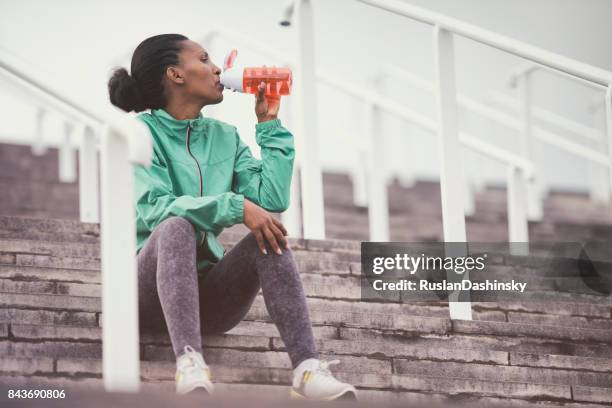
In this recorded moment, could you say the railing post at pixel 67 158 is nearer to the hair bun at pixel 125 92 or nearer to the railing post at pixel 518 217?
the railing post at pixel 518 217

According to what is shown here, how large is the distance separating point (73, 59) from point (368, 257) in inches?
146

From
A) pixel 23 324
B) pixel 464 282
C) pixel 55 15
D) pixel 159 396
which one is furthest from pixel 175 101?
pixel 55 15

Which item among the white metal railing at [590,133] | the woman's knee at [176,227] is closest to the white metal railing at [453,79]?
the woman's knee at [176,227]

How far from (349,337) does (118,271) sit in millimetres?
1392

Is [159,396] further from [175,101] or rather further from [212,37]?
[212,37]

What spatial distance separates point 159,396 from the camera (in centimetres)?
309

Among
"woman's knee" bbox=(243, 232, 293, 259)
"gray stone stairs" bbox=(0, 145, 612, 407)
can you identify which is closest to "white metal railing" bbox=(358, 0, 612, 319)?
"gray stone stairs" bbox=(0, 145, 612, 407)

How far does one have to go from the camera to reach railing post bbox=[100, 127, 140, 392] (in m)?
3.20

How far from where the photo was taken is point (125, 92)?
452 centimetres

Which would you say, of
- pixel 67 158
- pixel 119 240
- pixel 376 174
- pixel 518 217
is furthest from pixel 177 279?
pixel 67 158

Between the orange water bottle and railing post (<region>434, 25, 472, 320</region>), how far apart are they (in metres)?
0.80

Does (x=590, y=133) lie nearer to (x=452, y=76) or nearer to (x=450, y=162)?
(x=452, y=76)

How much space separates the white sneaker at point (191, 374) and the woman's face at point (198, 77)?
1012 mm

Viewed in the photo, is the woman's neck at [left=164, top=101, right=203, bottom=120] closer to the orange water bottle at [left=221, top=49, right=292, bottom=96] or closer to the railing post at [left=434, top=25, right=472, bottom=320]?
the orange water bottle at [left=221, top=49, right=292, bottom=96]
